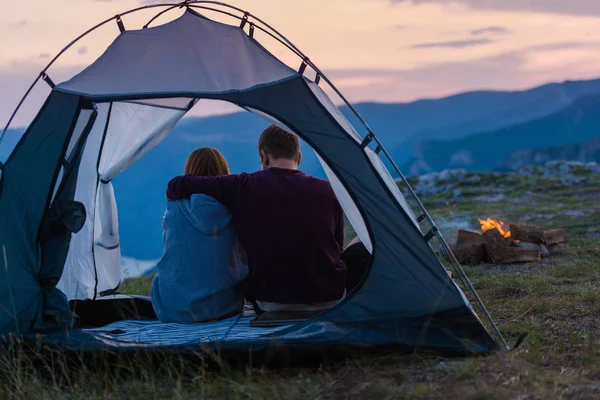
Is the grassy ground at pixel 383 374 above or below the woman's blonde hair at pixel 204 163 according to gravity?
below

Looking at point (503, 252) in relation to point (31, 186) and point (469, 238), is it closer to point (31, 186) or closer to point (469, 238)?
point (469, 238)

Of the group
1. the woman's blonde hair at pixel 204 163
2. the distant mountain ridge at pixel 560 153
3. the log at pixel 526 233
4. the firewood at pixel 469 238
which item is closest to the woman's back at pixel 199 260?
the woman's blonde hair at pixel 204 163

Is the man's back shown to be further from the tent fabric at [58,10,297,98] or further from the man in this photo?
the tent fabric at [58,10,297,98]

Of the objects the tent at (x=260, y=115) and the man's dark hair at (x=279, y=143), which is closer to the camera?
the tent at (x=260, y=115)

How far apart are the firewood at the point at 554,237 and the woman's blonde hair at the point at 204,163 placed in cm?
570

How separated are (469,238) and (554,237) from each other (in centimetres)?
131

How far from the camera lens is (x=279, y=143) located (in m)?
5.37

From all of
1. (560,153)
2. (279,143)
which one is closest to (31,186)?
(279,143)

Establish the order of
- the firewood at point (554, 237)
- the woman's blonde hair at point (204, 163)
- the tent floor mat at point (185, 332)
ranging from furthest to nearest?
the firewood at point (554, 237)
the woman's blonde hair at point (204, 163)
the tent floor mat at point (185, 332)

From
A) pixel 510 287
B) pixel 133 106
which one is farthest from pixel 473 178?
pixel 133 106

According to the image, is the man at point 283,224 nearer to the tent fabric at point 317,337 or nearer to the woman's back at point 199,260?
the woman's back at point 199,260

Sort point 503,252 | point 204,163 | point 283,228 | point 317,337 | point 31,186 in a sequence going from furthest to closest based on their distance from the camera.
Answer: point 503,252, point 204,163, point 31,186, point 283,228, point 317,337

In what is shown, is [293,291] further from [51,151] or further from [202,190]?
[51,151]

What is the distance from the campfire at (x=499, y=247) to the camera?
9.42 meters
